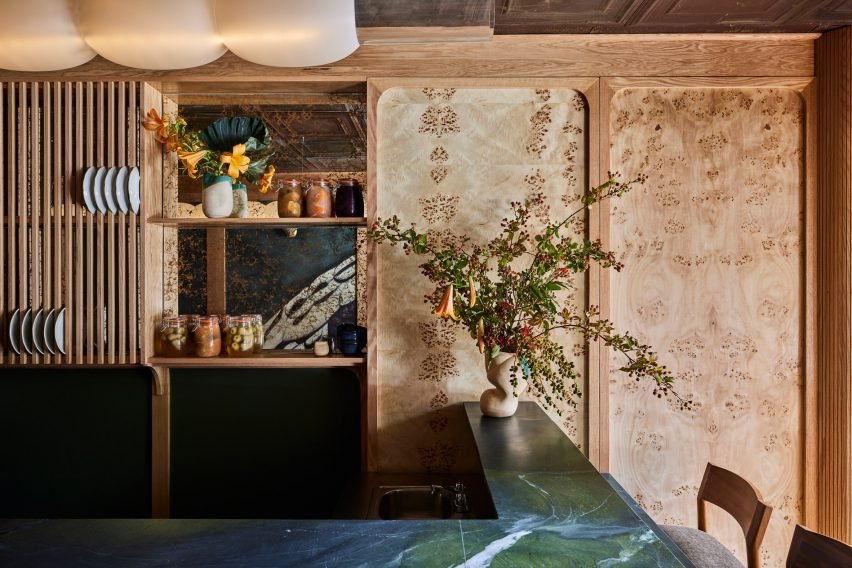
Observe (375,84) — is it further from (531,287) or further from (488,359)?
(488,359)

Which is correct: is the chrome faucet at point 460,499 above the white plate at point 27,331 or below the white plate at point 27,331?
below

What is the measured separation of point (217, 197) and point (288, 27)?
1.18m

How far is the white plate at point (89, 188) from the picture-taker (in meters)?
2.23

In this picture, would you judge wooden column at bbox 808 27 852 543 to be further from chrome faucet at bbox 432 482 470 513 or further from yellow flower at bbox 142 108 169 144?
yellow flower at bbox 142 108 169 144

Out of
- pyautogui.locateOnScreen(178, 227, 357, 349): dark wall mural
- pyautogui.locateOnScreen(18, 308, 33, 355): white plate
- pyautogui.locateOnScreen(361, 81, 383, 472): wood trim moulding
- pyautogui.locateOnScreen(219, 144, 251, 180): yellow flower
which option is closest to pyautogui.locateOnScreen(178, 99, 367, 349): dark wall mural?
pyautogui.locateOnScreen(178, 227, 357, 349): dark wall mural

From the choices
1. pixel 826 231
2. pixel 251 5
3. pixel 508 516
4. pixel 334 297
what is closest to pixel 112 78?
pixel 334 297

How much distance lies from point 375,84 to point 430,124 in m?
0.29

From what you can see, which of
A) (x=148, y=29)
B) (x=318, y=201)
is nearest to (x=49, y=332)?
(x=318, y=201)

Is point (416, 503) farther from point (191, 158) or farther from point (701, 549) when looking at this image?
point (191, 158)

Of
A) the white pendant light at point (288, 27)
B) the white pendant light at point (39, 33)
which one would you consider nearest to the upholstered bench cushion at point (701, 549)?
the white pendant light at point (288, 27)

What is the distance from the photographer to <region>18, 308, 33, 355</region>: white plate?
7.27ft

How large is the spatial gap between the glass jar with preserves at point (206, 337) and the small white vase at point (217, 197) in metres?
0.44

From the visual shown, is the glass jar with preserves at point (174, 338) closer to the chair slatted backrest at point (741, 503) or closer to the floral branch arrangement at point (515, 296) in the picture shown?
the floral branch arrangement at point (515, 296)

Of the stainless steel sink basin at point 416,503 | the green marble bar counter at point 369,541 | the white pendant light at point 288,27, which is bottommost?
the stainless steel sink basin at point 416,503
